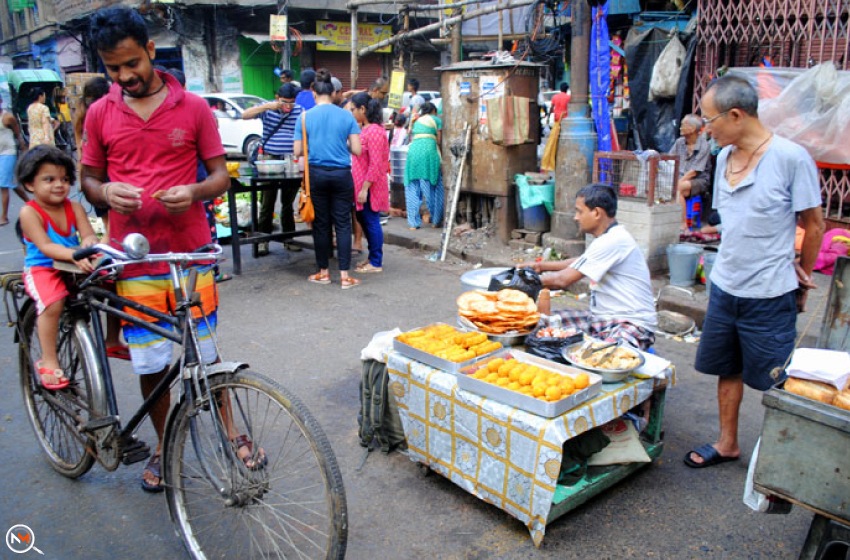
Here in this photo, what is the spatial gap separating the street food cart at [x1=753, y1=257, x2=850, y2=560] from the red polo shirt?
97.2 inches

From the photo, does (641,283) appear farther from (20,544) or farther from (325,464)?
(20,544)

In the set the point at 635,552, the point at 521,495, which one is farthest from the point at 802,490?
the point at 521,495

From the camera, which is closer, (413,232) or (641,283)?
(641,283)

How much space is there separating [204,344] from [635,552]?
2.10 m

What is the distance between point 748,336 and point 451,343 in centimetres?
147

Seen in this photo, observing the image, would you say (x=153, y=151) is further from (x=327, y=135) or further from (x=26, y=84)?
(x=26, y=84)

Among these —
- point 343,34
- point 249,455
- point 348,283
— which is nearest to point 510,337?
point 249,455

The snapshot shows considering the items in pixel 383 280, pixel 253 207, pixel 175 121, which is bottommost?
pixel 383 280

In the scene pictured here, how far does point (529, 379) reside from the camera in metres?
2.97

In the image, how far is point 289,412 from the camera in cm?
231

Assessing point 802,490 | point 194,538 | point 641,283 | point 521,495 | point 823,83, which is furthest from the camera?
point 823,83

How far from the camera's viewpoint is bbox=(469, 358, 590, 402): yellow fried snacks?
9.25 feet

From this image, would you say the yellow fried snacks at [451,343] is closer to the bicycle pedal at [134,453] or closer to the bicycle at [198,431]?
the bicycle at [198,431]

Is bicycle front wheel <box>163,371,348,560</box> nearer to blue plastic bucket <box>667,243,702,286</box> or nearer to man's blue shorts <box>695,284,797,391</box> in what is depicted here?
man's blue shorts <box>695,284,797,391</box>
